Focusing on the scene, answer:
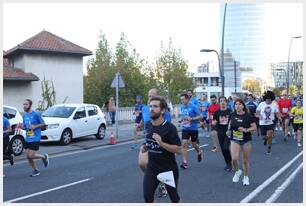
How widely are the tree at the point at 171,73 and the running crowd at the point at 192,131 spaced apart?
24.8m

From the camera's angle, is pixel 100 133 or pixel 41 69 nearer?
pixel 100 133

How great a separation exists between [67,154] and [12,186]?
5672mm

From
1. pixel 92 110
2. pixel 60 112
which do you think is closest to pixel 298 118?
pixel 92 110

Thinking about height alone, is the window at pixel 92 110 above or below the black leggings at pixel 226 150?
above

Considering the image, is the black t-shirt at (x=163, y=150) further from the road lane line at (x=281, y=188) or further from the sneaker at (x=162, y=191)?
the road lane line at (x=281, y=188)

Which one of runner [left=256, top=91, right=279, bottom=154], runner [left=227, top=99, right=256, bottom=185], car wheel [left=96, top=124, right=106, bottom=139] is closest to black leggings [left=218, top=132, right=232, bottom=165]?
runner [left=227, top=99, right=256, bottom=185]

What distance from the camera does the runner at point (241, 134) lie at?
9.07 meters

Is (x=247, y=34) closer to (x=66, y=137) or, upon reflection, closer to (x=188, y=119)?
(x=66, y=137)

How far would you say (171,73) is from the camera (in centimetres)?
4438

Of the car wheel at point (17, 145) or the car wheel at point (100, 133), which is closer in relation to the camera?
the car wheel at point (17, 145)

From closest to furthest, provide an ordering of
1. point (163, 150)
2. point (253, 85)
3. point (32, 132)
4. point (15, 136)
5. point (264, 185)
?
point (163, 150) → point (264, 185) → point (32, 132) → point (15, 136) → point (253, 85)

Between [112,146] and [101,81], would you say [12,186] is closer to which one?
[112,146]

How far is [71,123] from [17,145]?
378 cm

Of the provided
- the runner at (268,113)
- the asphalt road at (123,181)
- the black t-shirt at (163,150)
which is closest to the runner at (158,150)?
the black t-shirt at (163,150)
